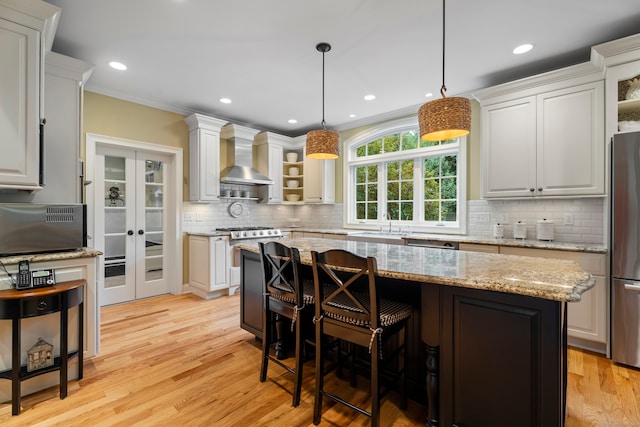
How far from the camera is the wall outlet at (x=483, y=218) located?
377cm

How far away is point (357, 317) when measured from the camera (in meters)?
1.63

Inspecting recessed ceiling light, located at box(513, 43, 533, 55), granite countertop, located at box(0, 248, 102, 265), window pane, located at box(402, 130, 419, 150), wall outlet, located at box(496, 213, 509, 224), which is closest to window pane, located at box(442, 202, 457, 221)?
wall outlet, located at box(496, 213, 509, 224)

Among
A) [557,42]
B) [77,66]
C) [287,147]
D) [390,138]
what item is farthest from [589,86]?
[77,66]

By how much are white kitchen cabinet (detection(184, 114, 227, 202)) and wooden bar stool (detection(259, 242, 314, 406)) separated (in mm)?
2707

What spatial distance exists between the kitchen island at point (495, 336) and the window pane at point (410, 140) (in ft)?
10.2

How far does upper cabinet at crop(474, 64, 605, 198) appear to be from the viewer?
9.36 feet

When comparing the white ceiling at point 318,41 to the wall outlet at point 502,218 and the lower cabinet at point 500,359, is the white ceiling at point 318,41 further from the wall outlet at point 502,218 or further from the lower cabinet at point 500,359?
the lower cabinet at point 500,359

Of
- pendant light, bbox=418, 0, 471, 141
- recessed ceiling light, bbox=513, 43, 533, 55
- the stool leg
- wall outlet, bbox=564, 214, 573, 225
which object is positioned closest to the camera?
the stool leg

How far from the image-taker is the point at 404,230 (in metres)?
4.64

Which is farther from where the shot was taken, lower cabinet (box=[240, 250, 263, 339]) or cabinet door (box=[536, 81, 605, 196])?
cabinet door (box=[536, 81, 605, 196])

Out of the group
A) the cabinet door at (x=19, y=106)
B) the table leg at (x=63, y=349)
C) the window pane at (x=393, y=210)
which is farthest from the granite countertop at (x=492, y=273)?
the window pane at (x=393, y=210)

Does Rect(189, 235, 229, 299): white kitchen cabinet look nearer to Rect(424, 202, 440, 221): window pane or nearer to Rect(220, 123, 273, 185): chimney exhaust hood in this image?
Rect(220, 123, 273, 185): chimney exhaust hood

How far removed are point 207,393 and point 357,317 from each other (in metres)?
1.27

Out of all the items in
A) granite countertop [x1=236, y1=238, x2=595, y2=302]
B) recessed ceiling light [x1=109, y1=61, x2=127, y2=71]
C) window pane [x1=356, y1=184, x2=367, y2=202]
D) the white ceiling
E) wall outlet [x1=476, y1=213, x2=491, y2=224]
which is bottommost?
granite countertop [x1=236, y1=238, x2=595, y2=302]
